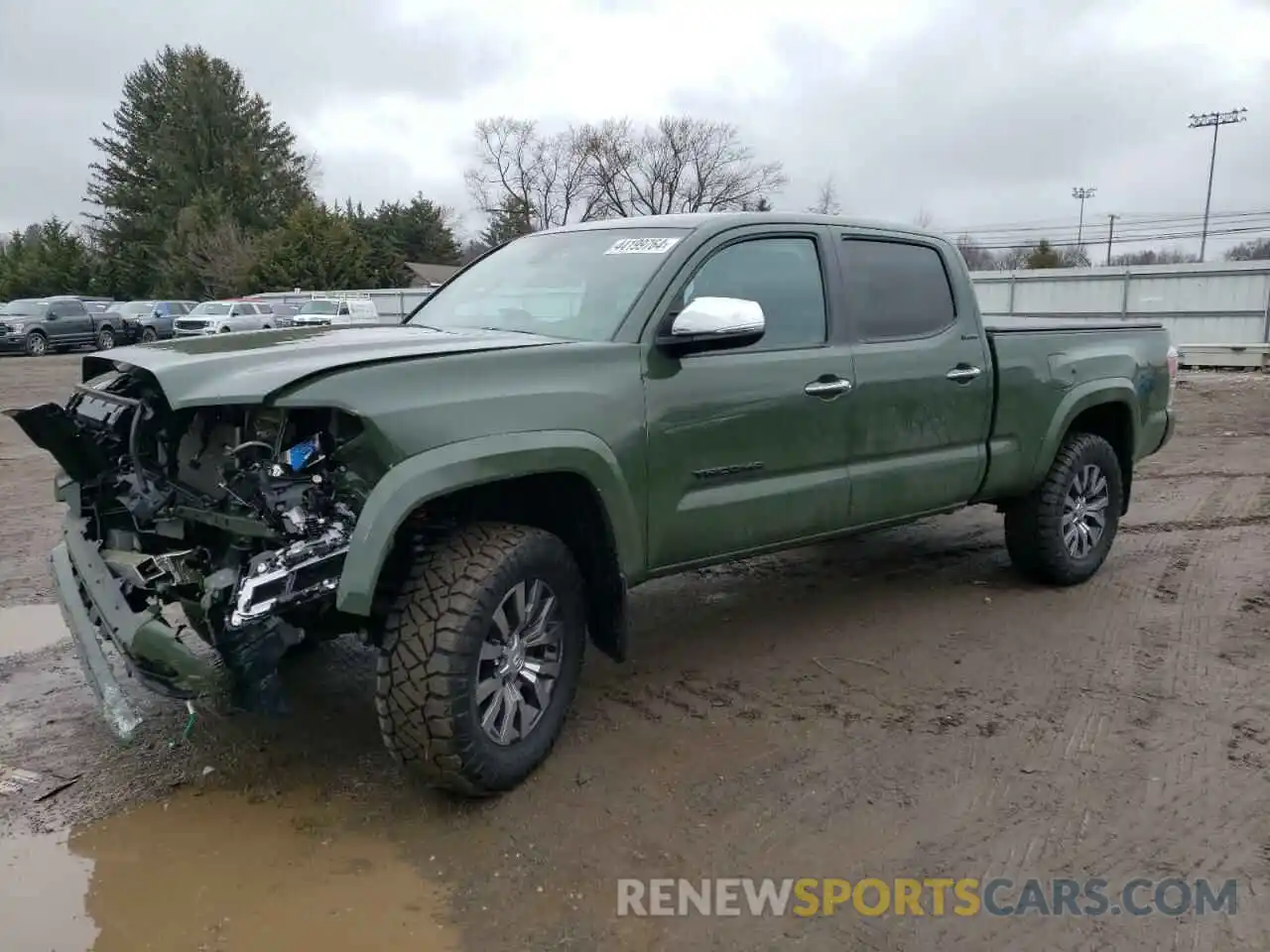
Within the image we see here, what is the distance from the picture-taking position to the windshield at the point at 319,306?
1093 inches

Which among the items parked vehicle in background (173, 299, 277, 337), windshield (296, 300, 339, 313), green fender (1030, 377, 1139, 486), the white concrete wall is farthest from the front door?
windshield (296, 300, 339, 313)

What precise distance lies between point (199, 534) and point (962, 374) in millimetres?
3397

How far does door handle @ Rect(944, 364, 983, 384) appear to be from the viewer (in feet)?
15.2

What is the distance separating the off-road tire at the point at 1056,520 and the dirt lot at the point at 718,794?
33 cm

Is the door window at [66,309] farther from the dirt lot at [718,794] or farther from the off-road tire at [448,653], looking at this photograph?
the off-road tire at [448,653]

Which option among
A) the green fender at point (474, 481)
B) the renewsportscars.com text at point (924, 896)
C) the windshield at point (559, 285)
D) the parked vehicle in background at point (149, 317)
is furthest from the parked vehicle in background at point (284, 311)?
the renewsportscars.com text at point (924, 896)

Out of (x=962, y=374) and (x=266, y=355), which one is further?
(x=962, y=374)

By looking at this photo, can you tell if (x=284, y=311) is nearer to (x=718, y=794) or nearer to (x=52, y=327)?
(x=52, y=327)

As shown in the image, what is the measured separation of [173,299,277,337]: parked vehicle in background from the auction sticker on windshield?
24357 millimetres

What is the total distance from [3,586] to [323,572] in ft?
12.6

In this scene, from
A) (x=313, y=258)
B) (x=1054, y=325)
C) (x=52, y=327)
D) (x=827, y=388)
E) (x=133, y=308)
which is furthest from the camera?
(x=313, y=258)

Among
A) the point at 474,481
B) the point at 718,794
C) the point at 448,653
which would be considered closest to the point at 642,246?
the point at 474,481

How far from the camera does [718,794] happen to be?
3.25 metres

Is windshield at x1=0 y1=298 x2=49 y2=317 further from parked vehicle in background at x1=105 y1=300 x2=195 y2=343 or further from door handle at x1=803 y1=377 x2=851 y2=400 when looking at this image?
door handle at x1=803 y1=377 x2=851 y2=400
